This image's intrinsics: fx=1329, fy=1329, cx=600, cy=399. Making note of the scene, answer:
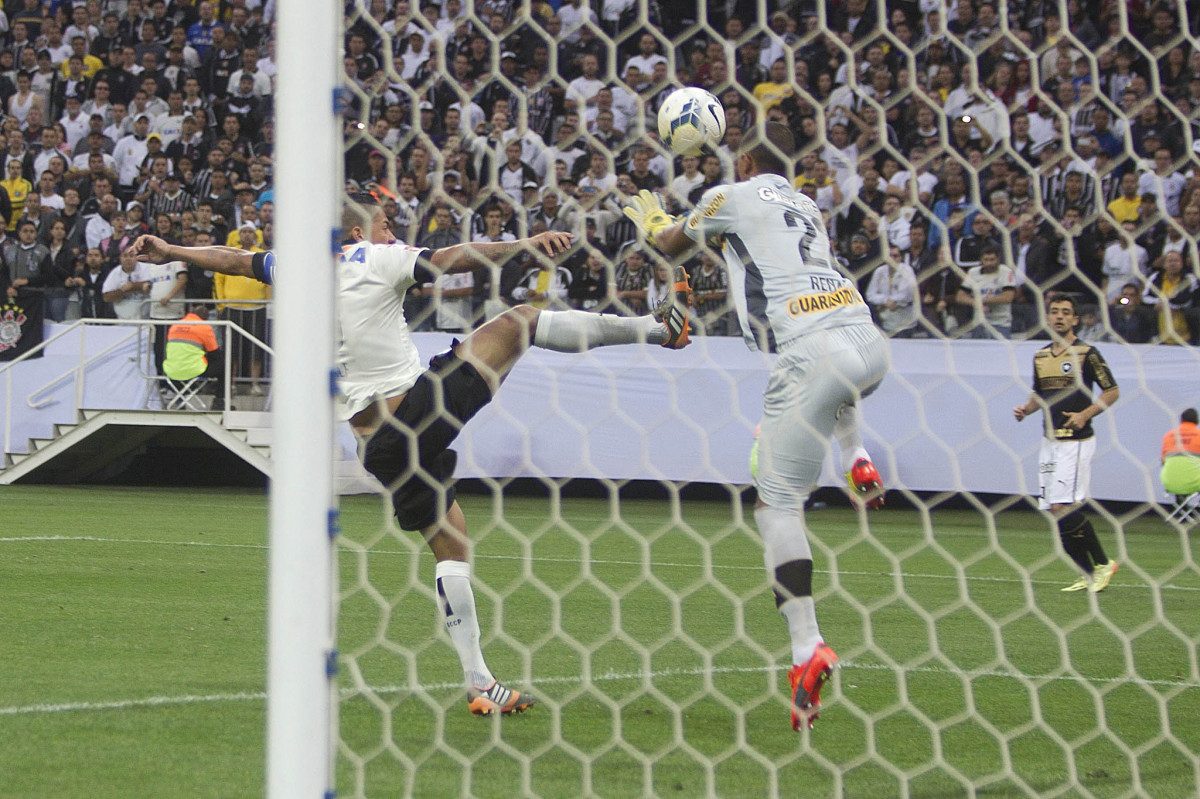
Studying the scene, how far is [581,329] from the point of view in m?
4.50

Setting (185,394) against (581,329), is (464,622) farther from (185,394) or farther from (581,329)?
(185,394)

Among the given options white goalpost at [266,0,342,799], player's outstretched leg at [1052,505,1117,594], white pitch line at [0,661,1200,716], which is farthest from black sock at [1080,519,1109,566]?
white goalpost at [266,0,342,799]

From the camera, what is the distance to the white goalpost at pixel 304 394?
2.39 m

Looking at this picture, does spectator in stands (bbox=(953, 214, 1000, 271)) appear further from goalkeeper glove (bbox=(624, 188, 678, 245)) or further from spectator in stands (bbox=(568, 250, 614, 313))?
spectator in stands (bbox=(568, 250, 614, 313))

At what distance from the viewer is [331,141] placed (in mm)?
2473

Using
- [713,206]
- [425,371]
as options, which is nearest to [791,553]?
[713,206]

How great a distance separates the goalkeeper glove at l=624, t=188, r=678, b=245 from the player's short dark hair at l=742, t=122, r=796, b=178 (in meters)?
0.39

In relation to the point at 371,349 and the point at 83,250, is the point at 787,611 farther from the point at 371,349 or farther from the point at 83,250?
the point at 83,250

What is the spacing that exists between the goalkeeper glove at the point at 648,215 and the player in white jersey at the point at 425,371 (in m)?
0.67

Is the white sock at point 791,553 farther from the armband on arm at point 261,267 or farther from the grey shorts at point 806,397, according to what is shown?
the armband on arm at point 261,267

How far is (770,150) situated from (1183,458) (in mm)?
5977

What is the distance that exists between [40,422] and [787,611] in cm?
1101

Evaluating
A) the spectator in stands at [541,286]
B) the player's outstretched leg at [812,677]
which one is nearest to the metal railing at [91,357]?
the spectator in stands at [541,286]

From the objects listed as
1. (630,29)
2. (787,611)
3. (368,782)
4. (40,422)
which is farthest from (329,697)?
(40,422)
